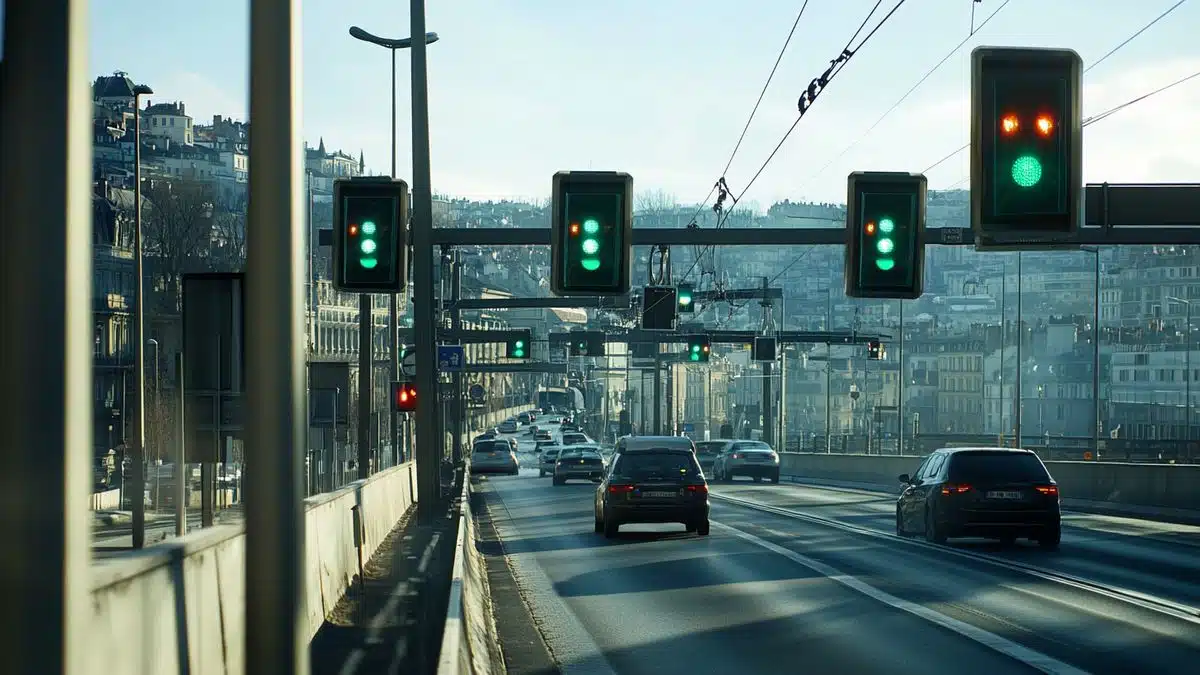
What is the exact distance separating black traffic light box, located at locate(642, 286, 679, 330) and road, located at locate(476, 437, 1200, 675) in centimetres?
805

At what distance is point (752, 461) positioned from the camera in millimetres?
61438

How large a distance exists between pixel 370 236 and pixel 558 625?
19.5 ft

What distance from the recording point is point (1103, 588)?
18641 millimetres

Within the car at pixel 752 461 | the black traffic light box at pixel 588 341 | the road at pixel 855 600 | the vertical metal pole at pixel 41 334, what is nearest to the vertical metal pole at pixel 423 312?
the road at pixel 855 600

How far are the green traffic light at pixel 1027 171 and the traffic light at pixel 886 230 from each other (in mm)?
4416

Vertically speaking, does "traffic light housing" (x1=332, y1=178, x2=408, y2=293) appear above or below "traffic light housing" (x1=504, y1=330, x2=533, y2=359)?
above

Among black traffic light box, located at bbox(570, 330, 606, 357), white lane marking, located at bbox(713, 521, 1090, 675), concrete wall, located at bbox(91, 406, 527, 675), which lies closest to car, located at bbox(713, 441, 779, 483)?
black traffic light box, located at bbox(570, 330, 606, 357)

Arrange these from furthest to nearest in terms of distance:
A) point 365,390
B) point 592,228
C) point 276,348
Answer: point 365,390 < point 592,228 < point 276,348

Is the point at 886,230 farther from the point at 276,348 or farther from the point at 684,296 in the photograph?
the point at 684,296

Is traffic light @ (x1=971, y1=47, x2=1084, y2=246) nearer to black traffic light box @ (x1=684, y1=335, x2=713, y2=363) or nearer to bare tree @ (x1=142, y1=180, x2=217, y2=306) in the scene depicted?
black traffic light box @ (x1=684, y1=335, x2=713, y2=363)

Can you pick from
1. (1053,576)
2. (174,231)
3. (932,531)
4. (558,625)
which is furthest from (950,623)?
(174,231)

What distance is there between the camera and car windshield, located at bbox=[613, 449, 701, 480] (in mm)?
29391

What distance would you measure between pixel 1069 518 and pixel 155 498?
143 ft

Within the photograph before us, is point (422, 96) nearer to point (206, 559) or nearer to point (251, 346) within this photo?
point (206, 559)
